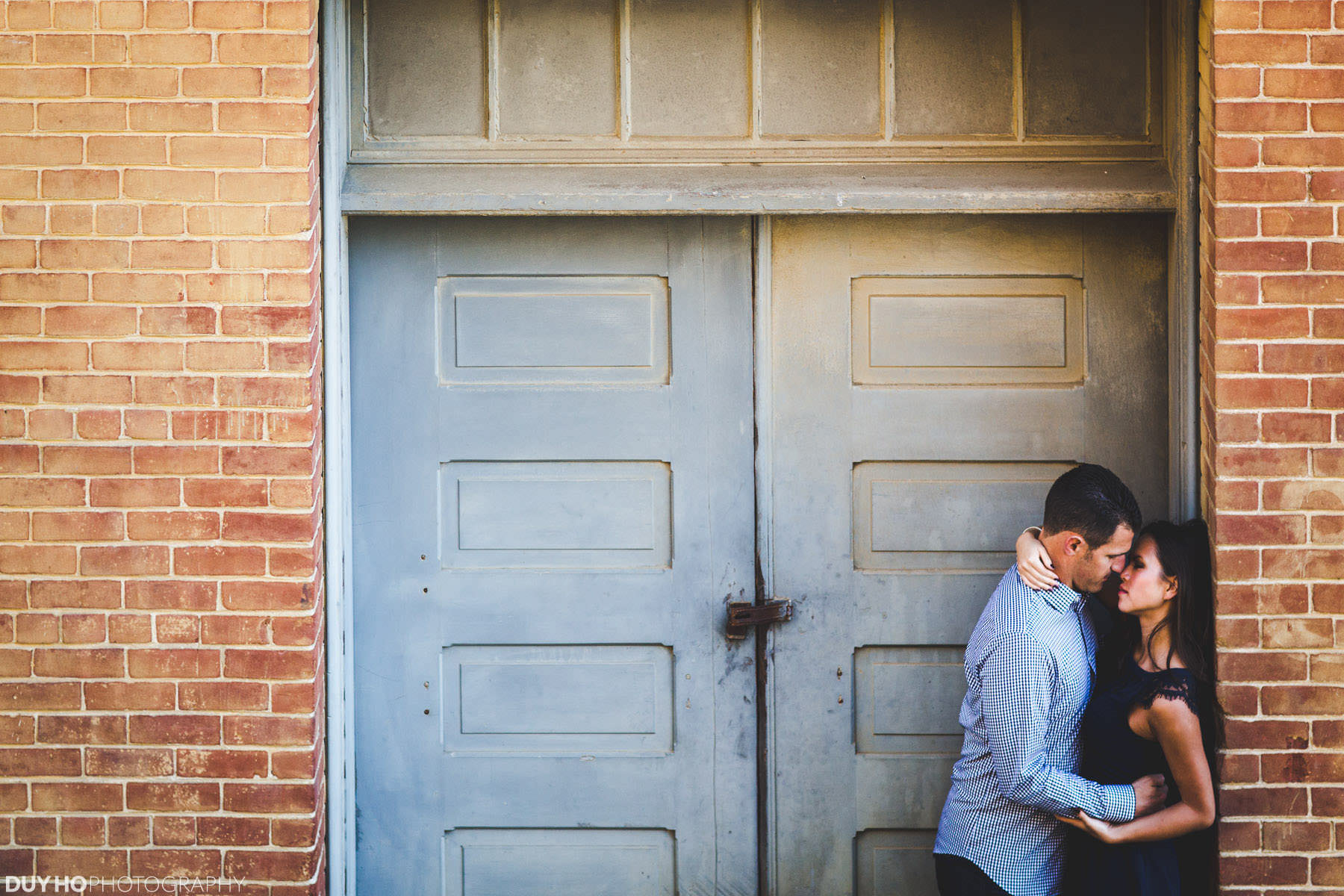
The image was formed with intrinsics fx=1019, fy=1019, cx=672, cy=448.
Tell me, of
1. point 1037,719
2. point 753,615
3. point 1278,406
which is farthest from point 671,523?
point 1278,406

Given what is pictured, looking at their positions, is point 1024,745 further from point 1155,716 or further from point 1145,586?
point 1145,586

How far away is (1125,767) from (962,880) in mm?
510

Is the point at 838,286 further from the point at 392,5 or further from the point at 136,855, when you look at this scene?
the point at 136,855

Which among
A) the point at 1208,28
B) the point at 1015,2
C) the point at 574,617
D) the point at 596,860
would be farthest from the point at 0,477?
the point at 1208,28

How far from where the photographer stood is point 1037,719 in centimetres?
249

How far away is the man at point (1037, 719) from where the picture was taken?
2.51 m

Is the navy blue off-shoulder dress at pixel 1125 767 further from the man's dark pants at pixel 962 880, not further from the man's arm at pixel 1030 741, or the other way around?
the man's dark pants at pixel 962 880

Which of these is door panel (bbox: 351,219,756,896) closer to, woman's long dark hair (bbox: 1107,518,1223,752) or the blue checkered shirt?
the blue checkered shirt

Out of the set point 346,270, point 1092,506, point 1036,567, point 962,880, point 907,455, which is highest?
point 346,270

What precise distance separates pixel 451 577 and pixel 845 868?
1.54 meters

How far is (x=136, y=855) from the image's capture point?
2.83 metres

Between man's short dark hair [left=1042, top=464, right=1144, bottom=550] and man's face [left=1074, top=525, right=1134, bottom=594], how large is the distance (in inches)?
0.5

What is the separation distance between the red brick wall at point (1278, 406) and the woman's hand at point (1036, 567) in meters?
0.50

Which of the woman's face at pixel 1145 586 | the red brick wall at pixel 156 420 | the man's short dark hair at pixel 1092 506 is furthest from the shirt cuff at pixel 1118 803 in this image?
the red brick wall at pixel 156 420
